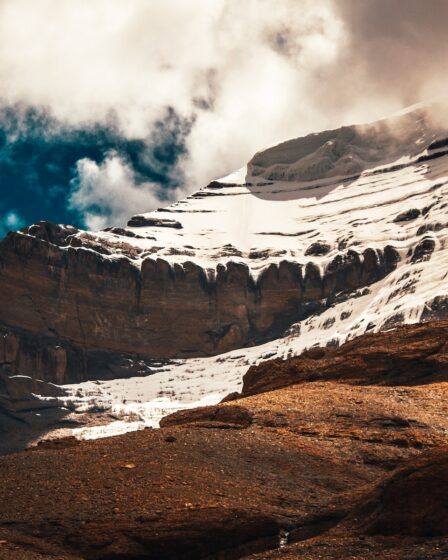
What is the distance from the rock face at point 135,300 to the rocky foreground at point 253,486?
147m

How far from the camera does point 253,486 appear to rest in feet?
93.0

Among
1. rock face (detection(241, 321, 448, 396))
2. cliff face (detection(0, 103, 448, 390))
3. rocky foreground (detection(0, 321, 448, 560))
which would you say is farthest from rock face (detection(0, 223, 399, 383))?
rocky foreground (detection(0, 321, 448, 560))

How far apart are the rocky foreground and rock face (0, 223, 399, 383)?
481ft

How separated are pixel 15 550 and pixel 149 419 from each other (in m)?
126

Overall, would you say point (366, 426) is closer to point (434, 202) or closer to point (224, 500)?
point (224, 500)

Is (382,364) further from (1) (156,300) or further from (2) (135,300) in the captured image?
(2) (135,300)

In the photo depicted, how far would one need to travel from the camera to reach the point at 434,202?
198 metres

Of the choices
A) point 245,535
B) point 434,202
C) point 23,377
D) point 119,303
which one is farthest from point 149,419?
point 245,535

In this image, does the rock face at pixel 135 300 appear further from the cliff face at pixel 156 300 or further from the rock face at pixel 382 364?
the rock face at pixel 382 364

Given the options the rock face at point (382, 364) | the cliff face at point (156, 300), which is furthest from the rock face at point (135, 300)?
the rock face at point (382, 364)

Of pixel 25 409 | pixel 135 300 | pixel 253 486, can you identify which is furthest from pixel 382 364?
pixel 135 300

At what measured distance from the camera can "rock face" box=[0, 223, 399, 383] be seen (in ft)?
608

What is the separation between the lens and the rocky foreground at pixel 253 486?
23781 mm

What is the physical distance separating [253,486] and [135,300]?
165689mm
